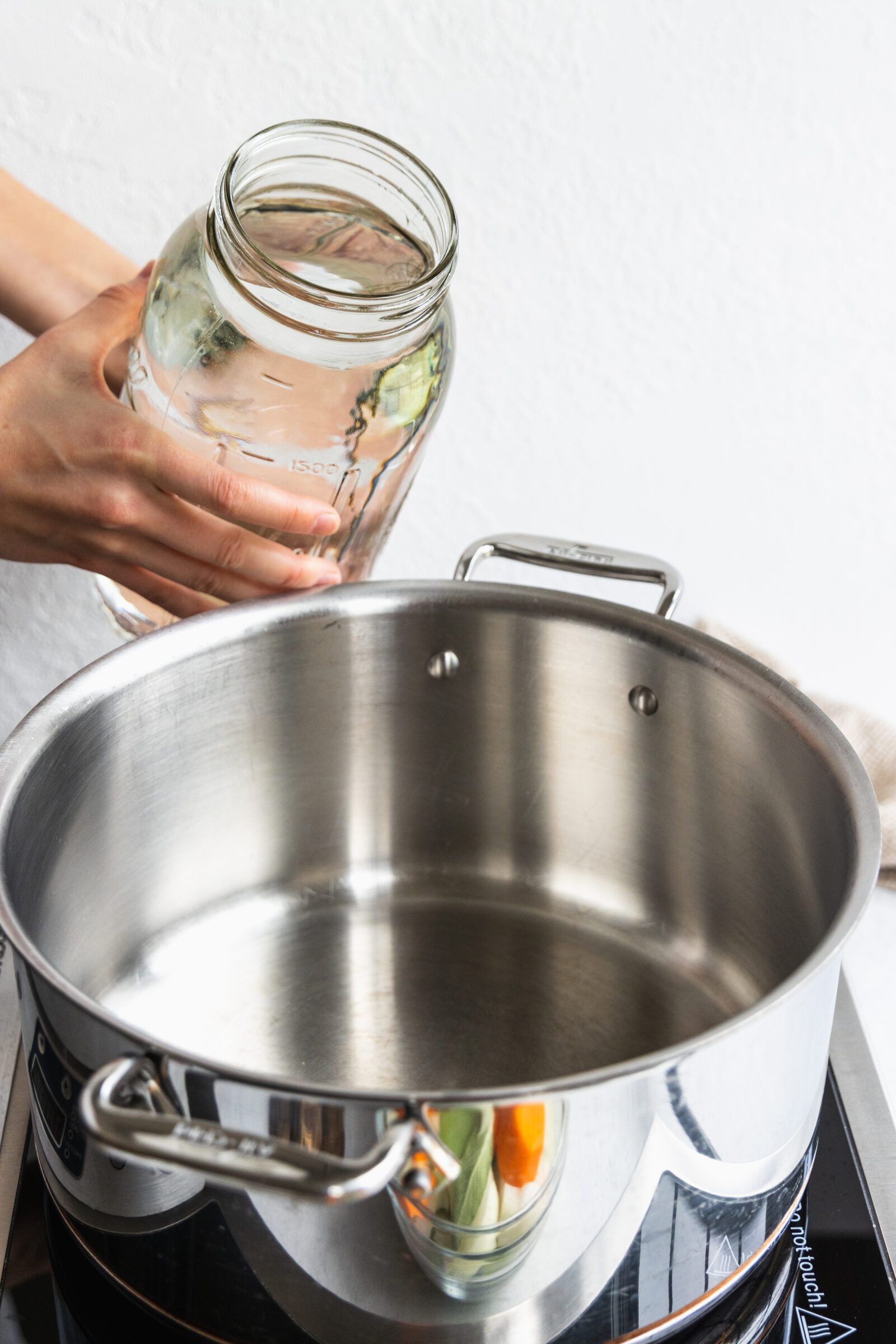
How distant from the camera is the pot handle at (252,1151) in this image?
245mm

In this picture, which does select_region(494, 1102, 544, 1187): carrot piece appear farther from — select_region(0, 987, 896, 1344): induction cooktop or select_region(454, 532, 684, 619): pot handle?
select_region(454, 532, 684, 619): pot handle

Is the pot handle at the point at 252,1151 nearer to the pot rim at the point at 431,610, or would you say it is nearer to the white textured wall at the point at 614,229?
the pot rim at the point at 431,610

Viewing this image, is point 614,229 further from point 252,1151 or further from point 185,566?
point 252,1151

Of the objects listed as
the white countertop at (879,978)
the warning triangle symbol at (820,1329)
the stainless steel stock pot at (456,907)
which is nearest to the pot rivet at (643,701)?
the stainless steel stock pot at (456,907)

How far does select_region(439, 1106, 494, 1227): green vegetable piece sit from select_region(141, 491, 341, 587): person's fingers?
0.22 m

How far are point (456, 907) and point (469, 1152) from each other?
27 centimetres

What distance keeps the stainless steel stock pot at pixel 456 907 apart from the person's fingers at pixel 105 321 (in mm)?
102

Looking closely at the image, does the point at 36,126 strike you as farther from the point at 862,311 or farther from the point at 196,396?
the point at 862,311

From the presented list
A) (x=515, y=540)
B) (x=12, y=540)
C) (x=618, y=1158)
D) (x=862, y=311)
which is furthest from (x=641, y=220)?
(x=618, y=1158)

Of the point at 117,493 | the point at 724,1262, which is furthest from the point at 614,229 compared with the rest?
the point at 724,1262

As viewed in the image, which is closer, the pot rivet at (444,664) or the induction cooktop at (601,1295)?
the induction cooktop at (601,1295)

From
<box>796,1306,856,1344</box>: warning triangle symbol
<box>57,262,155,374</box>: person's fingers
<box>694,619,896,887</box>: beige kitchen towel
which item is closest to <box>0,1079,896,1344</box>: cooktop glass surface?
<box>796,1306,856,1344</box>: warning triangle symbol

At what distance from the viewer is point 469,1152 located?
276mm

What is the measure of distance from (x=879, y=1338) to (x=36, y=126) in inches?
23.6
